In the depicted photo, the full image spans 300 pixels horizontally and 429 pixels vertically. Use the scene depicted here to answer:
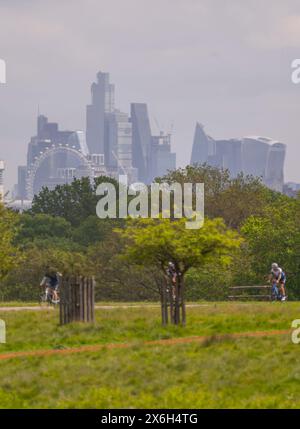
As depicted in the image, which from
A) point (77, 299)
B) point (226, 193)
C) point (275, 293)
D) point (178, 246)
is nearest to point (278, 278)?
point (275, 293)

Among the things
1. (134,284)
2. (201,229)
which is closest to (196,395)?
(201,229)

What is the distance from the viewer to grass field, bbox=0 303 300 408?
91.8ft

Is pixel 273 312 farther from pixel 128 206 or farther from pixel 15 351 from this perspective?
pixel 128 206

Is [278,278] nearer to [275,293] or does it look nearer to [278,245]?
[275,293]

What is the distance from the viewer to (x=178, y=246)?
3747 cm

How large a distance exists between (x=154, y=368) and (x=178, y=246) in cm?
729

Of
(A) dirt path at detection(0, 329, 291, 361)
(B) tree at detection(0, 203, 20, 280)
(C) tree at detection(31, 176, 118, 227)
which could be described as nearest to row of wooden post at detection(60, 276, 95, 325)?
(A) dirt path at detection(0, 329, 291, 361)

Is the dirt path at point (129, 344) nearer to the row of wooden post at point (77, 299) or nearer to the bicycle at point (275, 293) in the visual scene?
the row of wooden post at point (77, 299)

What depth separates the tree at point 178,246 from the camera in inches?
1479

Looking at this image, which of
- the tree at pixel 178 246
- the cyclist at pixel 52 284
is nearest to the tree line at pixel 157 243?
the tree at pixel 178 246

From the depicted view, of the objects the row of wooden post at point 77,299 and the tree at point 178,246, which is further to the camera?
the row of wooden post at point 77,299

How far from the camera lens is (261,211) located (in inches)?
4355

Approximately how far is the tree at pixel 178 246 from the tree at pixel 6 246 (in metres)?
8.20

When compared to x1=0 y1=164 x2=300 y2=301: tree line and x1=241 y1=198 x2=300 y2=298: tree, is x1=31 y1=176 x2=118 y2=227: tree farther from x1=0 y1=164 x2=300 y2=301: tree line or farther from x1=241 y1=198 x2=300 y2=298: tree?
x1=241 y1=198 x2=300 y2=298: tree
